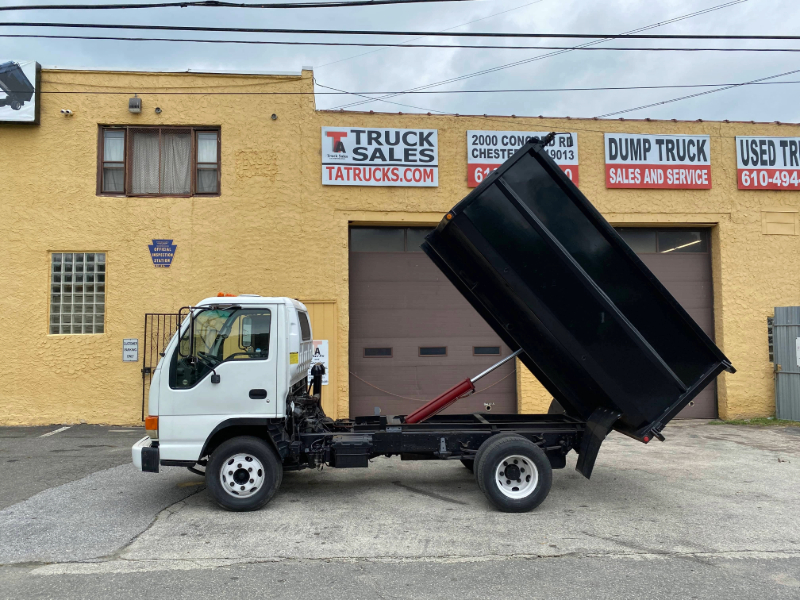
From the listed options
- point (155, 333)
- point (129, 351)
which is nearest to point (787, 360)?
point (155, 333)

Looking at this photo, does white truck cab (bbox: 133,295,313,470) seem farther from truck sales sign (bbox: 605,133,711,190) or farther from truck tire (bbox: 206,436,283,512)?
truck sales sign (bbox: 605,133,711,190)

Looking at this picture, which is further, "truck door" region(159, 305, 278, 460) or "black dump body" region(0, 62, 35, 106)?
"black dump body" region(0, 62, 35, 106)

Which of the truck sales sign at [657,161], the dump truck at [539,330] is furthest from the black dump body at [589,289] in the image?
the truck sales sign at [657,161]

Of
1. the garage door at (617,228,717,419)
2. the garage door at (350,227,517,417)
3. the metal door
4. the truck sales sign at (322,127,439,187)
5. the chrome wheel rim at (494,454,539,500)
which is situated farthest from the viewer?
the garage door at (617,228,717,419)

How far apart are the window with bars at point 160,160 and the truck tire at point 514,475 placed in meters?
8.39

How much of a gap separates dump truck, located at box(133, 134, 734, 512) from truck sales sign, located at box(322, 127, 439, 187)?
19.5ft

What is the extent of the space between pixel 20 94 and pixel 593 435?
12122 millimetres

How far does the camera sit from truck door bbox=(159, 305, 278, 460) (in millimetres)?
5906

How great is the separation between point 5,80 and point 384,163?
299 inches

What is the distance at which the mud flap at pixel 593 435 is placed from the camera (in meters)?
5.96

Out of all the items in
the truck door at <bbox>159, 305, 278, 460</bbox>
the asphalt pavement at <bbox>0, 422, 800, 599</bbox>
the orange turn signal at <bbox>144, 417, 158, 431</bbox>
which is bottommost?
the asphalt pavement at <bbox>0, 422, 800, 599</bbox>

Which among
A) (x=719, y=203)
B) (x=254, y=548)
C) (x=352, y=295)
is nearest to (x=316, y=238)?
(x=352, y=295)

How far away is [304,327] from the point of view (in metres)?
7.01

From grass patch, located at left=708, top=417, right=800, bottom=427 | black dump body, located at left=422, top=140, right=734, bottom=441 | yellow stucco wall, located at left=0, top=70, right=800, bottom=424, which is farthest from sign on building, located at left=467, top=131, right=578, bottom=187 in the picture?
black dump body, located at left=422, top=140, right=734, bottom=441
